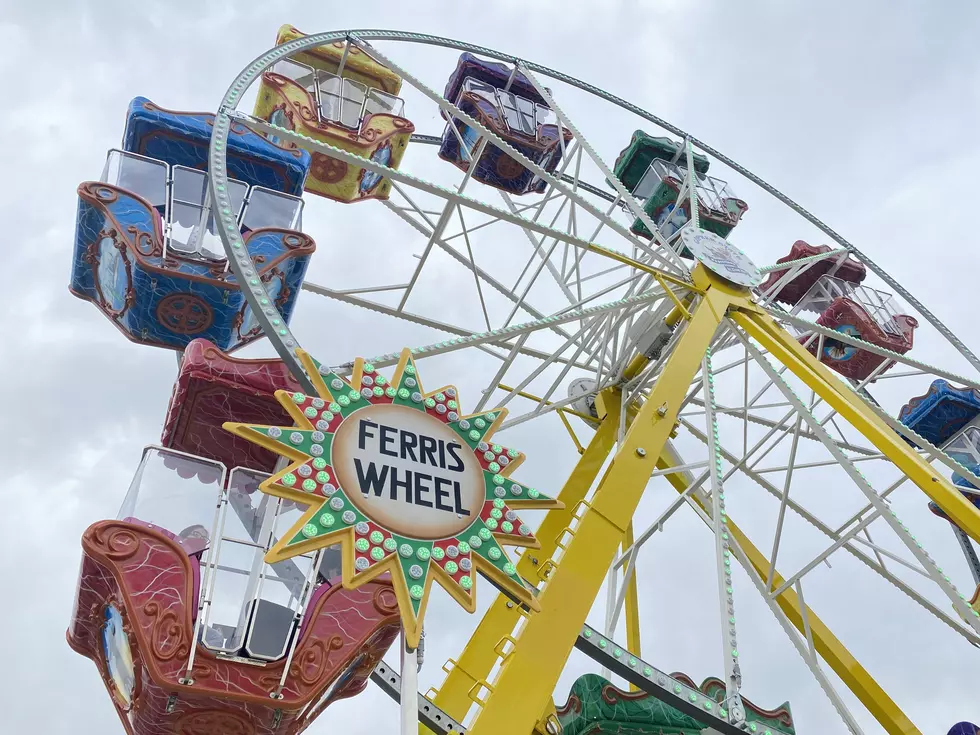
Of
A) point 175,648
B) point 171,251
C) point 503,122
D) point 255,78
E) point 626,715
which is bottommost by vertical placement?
point 626,715

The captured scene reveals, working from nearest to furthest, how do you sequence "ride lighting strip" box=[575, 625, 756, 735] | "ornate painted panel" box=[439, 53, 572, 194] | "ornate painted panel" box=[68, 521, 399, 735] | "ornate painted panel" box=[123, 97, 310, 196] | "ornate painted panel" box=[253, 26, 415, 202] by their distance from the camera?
"ornate painted panel" box=[68, 521, 399, 735] < "ride lighting strip" box=[575, 625, 756, 735] < "ornate painted panel" box=[123, 97, 310, 196] < "ornate painted panel" box=[253, 26, 415, 202] < "ornate painted panel" box=[439, 53, 572, 194]

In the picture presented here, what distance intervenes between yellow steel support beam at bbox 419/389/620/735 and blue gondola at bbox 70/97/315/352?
11.3ft

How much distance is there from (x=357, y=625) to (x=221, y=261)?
3.68 metres

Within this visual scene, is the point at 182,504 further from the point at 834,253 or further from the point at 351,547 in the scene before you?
the point at 834,253

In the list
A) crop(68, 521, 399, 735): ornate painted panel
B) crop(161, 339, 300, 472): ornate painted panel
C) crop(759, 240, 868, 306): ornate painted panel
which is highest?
crop(759, 240, 868, 306): ornate painted panel

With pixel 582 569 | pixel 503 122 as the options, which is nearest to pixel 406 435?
pixel 582 569

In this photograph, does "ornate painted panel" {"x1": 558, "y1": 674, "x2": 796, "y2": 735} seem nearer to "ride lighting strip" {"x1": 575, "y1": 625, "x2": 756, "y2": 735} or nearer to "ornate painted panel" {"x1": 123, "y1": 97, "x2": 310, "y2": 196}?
"ride lighting strip" {"x1": 575, "y1": 625, "x2": 756, "y2": 735}

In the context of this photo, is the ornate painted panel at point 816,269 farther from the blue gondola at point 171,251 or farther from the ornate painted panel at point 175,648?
the ornate painted panel at point 175,648

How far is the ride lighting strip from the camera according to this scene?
25.9 ft

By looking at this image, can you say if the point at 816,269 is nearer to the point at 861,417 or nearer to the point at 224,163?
the point at 861,417

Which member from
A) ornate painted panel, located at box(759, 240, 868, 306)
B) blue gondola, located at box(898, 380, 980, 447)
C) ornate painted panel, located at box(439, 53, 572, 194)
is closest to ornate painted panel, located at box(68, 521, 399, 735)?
ornate painted panel, located at box(439, 53, 572, 194)

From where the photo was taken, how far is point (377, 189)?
1342 centimetres

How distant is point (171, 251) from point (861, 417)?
642 cm

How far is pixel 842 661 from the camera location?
10.9m
